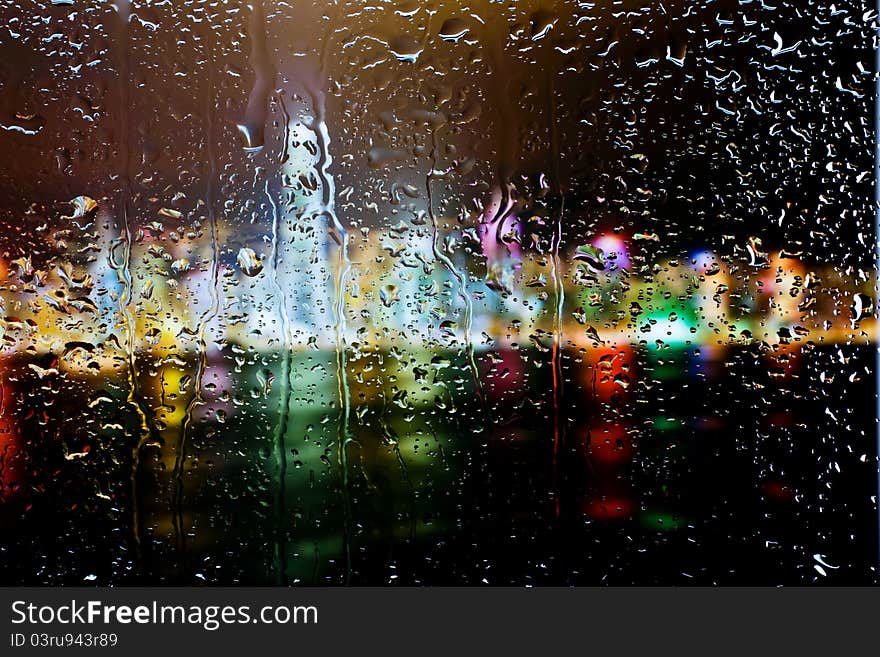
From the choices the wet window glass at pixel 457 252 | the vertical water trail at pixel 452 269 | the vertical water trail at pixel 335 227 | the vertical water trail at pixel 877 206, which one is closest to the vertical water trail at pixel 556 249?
the wet window glass at pixel 457 252

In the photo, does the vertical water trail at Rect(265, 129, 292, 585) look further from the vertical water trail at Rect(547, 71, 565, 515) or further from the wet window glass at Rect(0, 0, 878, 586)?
the vertical water trail at Rect(547, 71, 565, 515)

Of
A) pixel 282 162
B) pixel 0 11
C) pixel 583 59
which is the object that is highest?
pixel 0 11

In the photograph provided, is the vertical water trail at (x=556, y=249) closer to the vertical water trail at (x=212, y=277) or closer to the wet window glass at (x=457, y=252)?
the wet window glass at (x=457, y=252)

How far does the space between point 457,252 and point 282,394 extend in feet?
1.02

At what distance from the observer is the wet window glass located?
0.83 meters

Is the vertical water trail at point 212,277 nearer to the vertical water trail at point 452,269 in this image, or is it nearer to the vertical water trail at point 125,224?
the vertical water trail at point 125,224

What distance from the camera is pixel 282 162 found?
851mm

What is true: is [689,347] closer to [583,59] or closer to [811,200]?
[811,200]

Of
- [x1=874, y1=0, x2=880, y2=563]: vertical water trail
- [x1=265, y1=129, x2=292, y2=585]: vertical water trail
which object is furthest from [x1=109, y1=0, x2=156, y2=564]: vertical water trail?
[x1=874, y1=0, x2=880, y2=563]: vertical water trail

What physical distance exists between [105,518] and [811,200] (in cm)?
107

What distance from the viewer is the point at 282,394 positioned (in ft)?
2.81

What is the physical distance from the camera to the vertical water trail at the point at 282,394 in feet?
2.78

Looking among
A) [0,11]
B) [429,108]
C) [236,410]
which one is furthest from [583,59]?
[0,11]

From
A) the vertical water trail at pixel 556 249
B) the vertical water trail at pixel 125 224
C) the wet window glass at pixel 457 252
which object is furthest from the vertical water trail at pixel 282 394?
the vertical water trail at pixel 556 249
